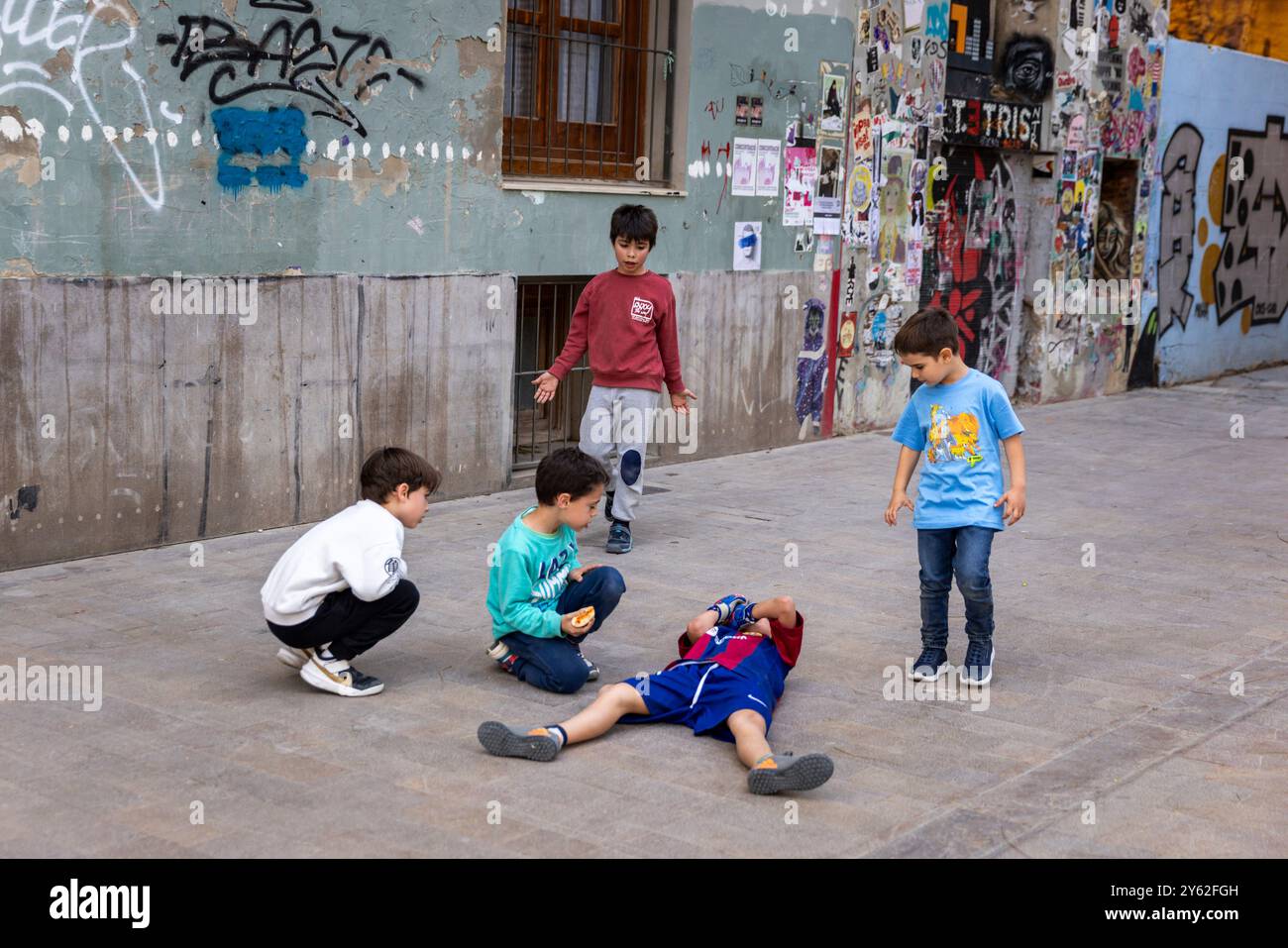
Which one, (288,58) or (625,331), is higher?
(288,58)

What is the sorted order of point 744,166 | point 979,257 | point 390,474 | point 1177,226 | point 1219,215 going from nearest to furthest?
point 390,474, point 744,166, point 979,257, point 1177,226, point 1219,215

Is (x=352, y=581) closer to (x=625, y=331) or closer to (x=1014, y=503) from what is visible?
(x=1014, y=503)

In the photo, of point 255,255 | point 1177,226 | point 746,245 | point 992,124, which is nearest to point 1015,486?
point 255,255

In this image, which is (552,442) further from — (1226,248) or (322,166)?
(1226,248)

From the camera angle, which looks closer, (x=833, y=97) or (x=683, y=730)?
(x=683, y=730)

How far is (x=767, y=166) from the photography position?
36.2 feet

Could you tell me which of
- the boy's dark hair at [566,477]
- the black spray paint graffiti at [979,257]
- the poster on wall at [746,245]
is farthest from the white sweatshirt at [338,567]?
the black spray paint graffiti at [979,257]

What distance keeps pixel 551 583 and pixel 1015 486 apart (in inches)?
68.2

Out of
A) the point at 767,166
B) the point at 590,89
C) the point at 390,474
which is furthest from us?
the point at 767,166

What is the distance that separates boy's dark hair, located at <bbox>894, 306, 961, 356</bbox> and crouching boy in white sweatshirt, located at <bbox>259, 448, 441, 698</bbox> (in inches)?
70.8

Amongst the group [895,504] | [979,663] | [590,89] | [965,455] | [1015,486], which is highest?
[590,89]

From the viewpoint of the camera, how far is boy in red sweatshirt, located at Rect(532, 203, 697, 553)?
7.88 m

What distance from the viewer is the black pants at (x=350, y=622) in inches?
206

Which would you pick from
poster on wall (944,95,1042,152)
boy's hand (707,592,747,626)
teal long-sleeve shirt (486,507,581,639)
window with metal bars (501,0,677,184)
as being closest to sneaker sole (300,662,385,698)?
teal long-sleeve shirt (486,507,581,639)
